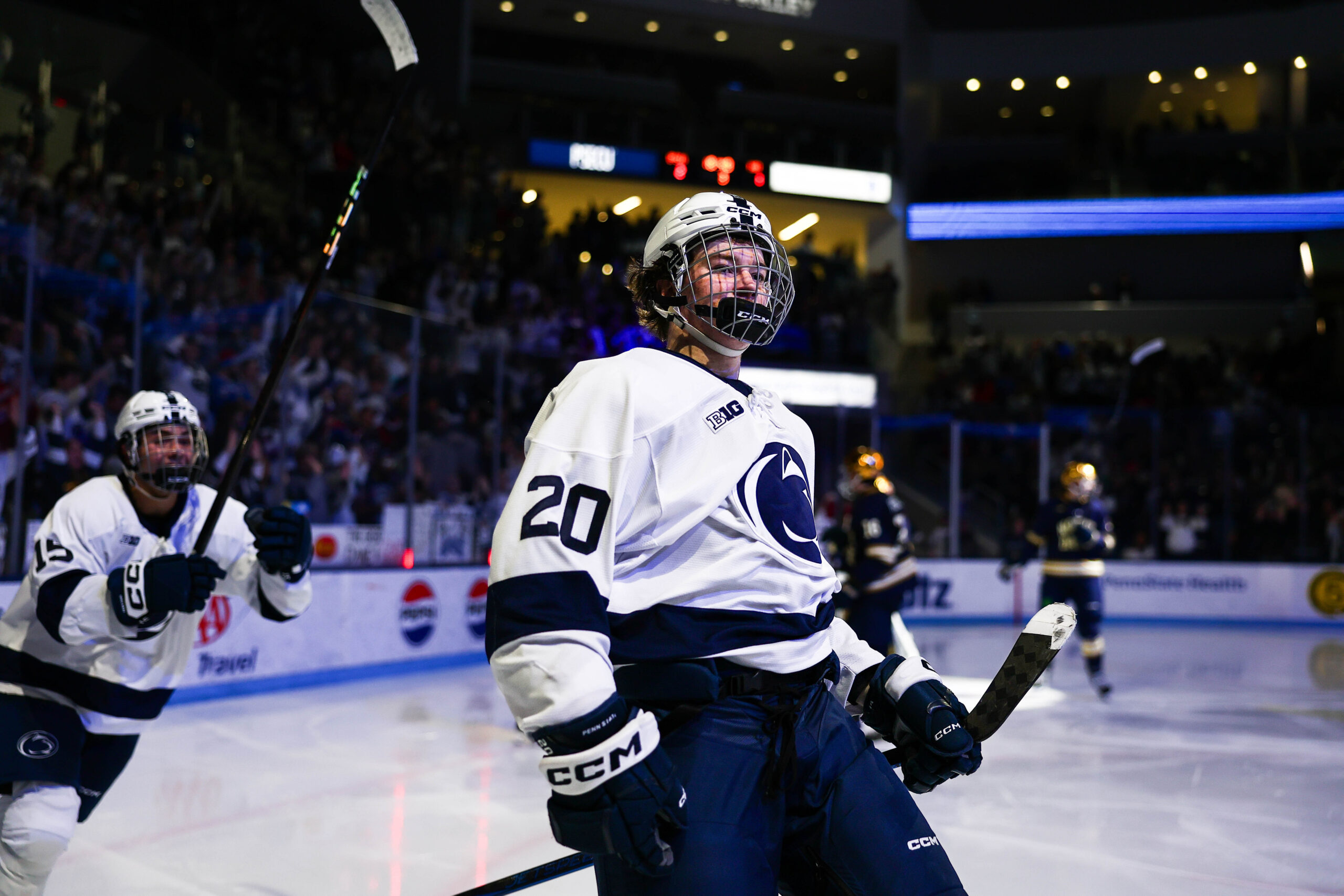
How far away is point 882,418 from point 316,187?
6.60 m

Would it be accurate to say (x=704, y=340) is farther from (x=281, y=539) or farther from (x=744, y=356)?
(x=744, y=356)

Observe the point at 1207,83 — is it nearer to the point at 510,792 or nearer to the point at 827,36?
the point at 827,36

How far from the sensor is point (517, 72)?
19078 mm

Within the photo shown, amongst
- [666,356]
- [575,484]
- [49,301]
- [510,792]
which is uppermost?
[49,301]

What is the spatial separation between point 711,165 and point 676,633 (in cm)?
1656

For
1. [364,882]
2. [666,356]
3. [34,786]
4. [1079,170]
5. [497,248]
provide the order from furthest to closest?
[1079,170] < [497,248] < [364,882] < [34,786] < [666,356]

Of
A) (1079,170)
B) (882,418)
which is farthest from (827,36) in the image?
(882,418)

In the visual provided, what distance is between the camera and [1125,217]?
67.6 feet

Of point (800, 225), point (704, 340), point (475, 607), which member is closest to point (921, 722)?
point (704, 340)

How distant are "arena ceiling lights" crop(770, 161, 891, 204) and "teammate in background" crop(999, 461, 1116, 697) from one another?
10.6 metres

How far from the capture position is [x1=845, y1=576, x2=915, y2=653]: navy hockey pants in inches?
261

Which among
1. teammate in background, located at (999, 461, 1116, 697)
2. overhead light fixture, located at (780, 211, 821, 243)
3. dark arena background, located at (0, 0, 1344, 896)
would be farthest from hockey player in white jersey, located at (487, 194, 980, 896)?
overhead light fixture, located at (780, 211, 821, 243)

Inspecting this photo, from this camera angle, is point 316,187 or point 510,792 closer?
point 510,792

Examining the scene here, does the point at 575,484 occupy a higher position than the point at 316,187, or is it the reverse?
the point at 316,187
